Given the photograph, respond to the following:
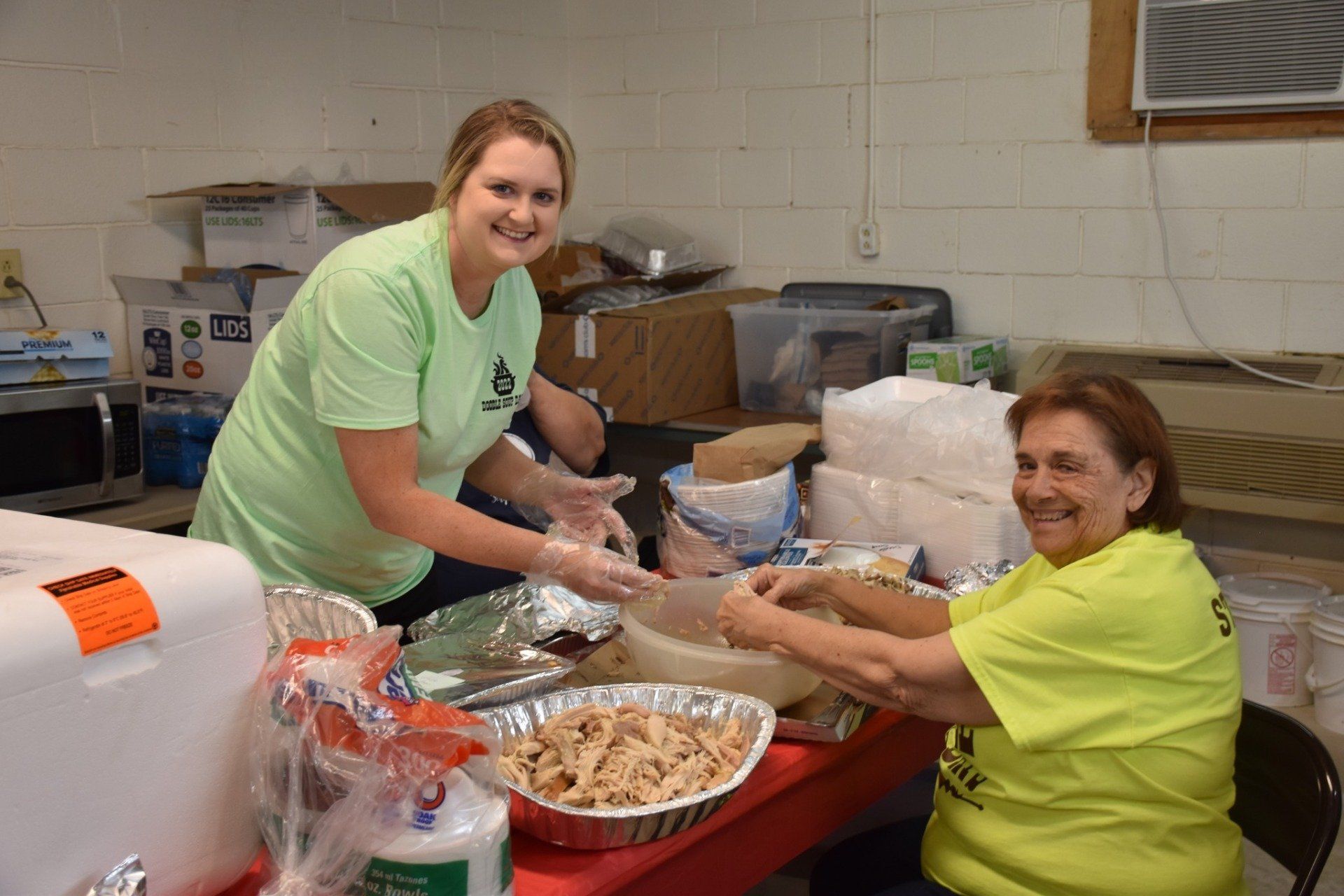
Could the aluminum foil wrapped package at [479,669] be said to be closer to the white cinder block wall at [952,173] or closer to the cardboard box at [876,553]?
the cardboard box at [876,553]

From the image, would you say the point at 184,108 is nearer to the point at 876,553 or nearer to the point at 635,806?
the point at 876,553

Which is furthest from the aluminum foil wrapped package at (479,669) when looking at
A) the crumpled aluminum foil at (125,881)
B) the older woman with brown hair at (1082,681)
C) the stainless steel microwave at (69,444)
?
the stainless steel microwave at (69,444)

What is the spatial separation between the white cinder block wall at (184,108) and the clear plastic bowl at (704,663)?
227cm

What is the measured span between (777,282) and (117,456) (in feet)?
7.39

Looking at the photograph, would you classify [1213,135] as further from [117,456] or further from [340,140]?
[117,456]

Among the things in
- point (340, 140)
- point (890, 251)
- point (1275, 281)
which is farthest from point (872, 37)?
point (340, 140)

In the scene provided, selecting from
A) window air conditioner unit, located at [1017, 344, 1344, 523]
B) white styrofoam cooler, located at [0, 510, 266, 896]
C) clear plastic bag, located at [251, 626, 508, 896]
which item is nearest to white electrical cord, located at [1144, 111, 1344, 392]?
window air conditioner unit, located at [1017, 344, 1344, 523]

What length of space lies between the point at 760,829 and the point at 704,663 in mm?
227

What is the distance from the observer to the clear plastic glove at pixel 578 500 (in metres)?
2.05

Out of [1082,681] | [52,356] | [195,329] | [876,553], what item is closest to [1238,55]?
[876,553]

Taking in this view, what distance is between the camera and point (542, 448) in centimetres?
310

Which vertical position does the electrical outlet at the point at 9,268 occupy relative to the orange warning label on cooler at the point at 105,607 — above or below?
above

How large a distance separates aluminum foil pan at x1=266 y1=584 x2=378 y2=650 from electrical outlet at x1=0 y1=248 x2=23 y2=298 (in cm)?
208

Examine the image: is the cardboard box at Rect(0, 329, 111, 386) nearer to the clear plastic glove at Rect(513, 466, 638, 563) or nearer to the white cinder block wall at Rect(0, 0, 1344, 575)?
the white cinder block wall at Rect(0, 0, 1344, 575)
